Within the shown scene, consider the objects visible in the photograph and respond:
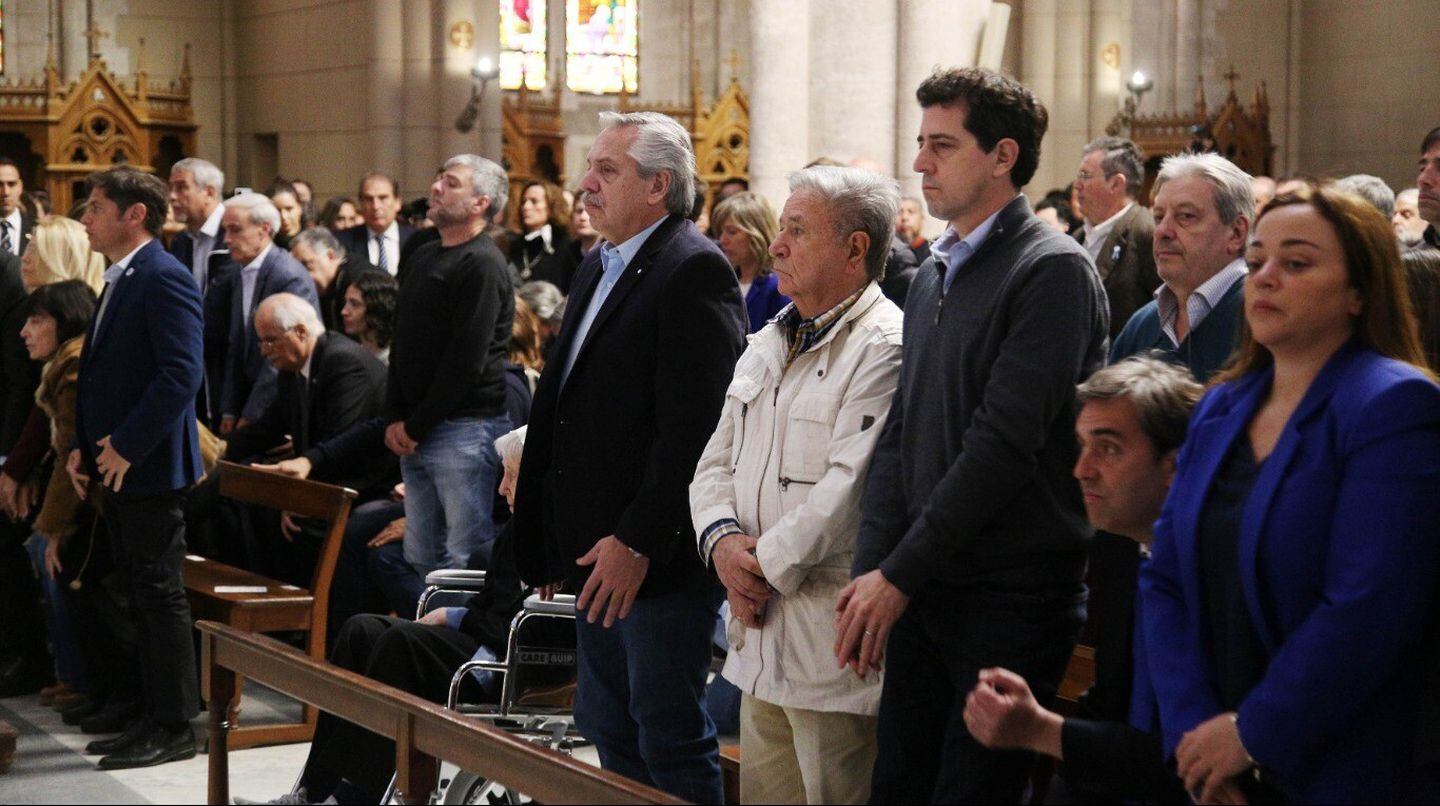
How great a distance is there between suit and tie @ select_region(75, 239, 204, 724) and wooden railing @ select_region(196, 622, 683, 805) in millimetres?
1719

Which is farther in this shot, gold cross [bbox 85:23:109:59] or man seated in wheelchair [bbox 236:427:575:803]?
gold cross [bbox 85:23:109:59]

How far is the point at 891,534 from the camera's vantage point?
2.94 meters

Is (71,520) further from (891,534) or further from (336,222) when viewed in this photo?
(336,222)

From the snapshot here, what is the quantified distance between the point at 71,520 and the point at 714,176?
15477 millimetres

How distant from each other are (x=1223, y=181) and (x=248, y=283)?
184 inches

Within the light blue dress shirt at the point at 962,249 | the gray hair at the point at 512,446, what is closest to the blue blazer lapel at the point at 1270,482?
the light blue dress shirt at the point at 962,249

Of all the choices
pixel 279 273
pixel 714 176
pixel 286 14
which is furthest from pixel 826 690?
pixel 714 176

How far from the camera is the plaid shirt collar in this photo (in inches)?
126

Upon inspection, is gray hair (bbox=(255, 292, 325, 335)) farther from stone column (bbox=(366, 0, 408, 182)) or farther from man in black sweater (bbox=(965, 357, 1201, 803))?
stone column (bbox=(366, 0, 408, 182))

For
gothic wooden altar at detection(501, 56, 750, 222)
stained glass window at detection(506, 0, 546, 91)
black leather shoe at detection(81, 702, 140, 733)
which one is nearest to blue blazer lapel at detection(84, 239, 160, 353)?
black leather shoe at detection(81, 702, 140, 733)

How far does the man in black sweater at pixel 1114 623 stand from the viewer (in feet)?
8.24

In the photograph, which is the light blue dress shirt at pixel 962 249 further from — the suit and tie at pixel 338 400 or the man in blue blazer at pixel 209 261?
the man in blue blazer at pixel 209 261

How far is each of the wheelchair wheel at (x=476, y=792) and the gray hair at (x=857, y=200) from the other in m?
1.16

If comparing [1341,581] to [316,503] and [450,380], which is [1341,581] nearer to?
[450,380]
